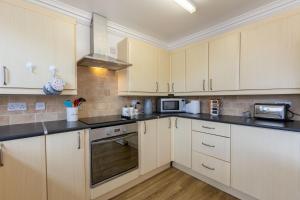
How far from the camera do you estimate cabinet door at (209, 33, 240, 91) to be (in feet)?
6.40

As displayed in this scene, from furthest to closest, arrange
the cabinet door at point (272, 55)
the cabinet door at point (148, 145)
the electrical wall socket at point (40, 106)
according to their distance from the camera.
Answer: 1. the cabinet door at point (148, 145)
2. the electrical wall socket at point (40, 106)
3. the cabinet door at point (272, 55)

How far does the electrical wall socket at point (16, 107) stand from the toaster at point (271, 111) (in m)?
2.84

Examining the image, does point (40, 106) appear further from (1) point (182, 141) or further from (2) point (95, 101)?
(1) point (182, 141)

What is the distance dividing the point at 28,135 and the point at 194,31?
8.67 feet

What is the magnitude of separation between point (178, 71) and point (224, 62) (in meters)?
0.84

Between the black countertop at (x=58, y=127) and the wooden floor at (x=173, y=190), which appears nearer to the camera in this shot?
the black countertop at (x=58, y=127)

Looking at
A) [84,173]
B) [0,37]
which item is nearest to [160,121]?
[84,173]

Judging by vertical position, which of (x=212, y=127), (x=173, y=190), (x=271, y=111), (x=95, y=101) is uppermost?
(x=95, y=101)

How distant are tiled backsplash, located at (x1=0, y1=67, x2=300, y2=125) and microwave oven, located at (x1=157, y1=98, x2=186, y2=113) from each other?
0.37 metres

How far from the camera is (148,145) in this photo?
2.12 metres

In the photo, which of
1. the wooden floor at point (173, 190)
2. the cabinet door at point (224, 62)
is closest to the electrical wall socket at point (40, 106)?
the wooden floor at point (173, 190)

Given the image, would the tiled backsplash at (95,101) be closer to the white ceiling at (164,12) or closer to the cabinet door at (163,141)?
the cabinet door at (163,141)

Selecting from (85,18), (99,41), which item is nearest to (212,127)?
(99,41)

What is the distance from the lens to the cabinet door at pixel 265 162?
1350 millimetres
